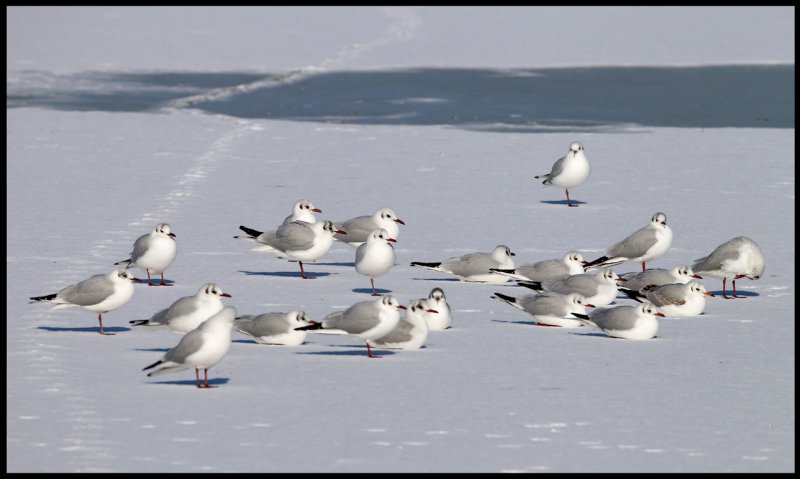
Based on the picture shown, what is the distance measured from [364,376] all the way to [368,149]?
14483 millimetres

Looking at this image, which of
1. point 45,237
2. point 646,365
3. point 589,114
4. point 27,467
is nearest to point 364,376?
point 646,365

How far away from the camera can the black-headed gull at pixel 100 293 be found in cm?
1173

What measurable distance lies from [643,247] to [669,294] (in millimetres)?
1770

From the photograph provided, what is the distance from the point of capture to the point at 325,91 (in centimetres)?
3428

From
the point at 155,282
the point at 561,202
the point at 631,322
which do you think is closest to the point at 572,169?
the point at 561,202

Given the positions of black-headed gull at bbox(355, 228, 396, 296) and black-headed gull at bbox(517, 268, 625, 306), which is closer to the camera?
black-headed gull at bbox(517, 268, 625, 306)

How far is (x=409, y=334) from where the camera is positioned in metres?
11.3

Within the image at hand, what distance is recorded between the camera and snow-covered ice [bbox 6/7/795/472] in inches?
353

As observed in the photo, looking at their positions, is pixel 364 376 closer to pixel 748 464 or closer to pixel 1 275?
pixel 748 464

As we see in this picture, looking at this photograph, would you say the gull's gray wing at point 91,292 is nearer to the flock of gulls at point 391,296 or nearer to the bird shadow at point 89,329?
the flock of gulls at point 391,296

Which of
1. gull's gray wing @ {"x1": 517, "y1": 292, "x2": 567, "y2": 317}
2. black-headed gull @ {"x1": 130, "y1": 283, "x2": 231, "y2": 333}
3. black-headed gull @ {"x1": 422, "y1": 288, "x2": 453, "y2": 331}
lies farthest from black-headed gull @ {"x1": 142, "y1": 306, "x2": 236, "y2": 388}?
gull's gray wing @ {"x1": 517, "y1": 292, "x2": 567, "y2": 317}

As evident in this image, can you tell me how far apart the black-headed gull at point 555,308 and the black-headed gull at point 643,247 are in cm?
207

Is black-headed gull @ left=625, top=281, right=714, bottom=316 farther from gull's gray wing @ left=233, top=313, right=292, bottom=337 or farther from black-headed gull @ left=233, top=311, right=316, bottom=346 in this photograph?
gull's gray wing @ left=233, top=313, right=292, bottom=337

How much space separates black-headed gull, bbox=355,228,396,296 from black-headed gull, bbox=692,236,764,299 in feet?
9.53
